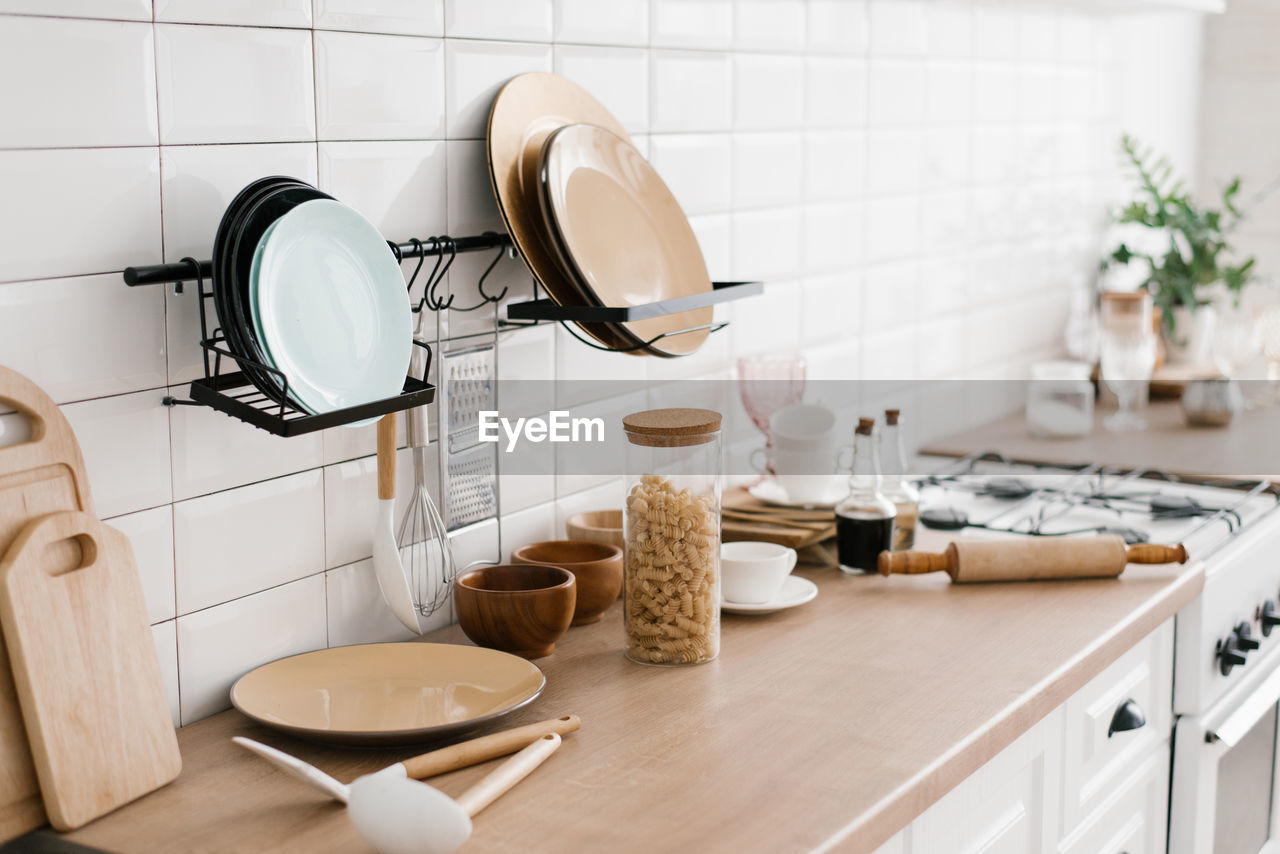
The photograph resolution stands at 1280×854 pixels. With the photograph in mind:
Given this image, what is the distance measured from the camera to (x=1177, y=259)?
116 inches

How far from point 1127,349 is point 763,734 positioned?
1765mm

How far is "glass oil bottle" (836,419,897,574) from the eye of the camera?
5.58 ft

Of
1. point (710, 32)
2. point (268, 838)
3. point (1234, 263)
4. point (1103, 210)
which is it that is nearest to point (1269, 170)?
point (1234, 263)

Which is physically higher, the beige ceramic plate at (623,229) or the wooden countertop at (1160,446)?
the beige ceramic plate at (623,229)

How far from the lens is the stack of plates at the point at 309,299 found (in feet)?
3.71

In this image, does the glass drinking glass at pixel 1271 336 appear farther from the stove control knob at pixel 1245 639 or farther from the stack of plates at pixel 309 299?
the stack of plates at pixel 309 299

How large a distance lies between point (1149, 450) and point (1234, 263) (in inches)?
49.0

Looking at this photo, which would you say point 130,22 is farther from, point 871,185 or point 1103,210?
point 1103,210

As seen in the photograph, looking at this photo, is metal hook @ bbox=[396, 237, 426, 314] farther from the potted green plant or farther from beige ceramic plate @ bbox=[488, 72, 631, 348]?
the potted green plant

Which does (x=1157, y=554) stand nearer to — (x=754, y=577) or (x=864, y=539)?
(x=864, y=539)

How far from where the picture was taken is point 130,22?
1104 millimetres

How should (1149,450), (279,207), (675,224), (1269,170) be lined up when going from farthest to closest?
1. (1269,170)
2. (1149,450)
3. (675,224)
4. (279,207)

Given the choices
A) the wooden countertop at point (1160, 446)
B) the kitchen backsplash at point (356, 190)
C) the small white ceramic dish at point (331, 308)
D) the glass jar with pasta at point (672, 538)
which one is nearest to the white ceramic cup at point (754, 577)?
the glass jar with pasta at point (672, 538)

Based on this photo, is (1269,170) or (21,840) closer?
(21,840)
